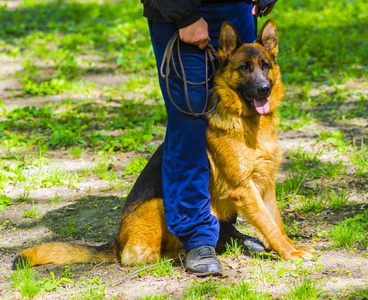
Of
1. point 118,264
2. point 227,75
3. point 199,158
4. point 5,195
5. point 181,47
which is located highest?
point 181,47

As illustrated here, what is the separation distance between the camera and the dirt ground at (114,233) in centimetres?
306

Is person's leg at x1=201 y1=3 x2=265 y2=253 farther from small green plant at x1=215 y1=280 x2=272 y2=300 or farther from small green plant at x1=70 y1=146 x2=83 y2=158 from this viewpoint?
small green plant at x1=70 y1=146 x2=83 y2=158

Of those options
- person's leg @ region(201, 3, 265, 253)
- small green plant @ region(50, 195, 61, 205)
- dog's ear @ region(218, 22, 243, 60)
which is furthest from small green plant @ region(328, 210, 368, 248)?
small green plant @ region(50, 195, 61, 205)

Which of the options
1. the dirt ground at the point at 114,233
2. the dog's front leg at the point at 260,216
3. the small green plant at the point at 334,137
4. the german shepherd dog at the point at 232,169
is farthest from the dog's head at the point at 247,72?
the small green plant at the point at 334,137

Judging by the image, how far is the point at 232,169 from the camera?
3436 mm

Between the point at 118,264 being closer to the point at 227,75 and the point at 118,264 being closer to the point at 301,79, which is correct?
the point at 227,75

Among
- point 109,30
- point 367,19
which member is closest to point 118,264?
point 109,30

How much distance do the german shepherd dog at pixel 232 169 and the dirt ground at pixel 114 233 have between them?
13 cm

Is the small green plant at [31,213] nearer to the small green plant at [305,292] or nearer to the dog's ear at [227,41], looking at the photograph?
the dog's ear at [227,41]

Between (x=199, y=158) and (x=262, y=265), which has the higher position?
(x=199, y=158)

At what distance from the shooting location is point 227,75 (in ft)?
11.3

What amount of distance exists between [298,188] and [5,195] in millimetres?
3029

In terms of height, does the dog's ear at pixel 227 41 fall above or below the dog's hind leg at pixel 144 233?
above

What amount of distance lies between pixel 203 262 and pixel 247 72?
57.4 inches
